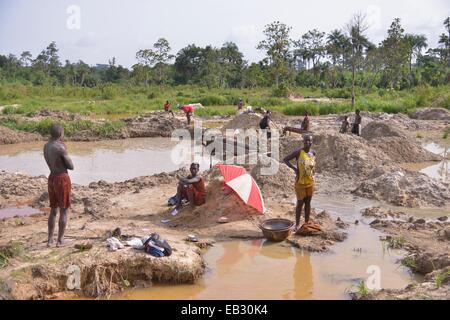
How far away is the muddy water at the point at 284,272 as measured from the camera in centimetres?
557

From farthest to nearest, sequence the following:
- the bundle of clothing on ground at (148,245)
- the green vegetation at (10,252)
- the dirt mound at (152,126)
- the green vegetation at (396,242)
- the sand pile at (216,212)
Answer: the dirt mound at (152,126) < the sand pile at (216,212) < the green vegetation at (396,242) < the bundle of clothing on ground at (148,245) < the green vegetation at (10,252)

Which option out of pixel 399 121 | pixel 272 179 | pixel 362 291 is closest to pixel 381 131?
pixel 399 121

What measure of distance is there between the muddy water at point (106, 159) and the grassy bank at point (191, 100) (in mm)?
8108

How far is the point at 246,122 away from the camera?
1745cm

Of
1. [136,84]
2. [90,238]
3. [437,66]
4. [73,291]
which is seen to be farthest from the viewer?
[136,84]

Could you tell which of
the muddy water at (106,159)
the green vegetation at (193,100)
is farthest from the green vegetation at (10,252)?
the green vegetation at (193,100)

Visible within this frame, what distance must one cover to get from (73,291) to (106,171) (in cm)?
835

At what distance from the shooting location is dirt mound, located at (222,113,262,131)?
17188 mm

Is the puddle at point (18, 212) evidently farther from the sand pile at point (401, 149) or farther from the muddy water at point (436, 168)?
the muddy water at point (436, 168)

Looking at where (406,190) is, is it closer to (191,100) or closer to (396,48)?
(191,100)

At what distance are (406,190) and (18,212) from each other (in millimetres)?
7668

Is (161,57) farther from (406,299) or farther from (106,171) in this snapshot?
(406,299)
